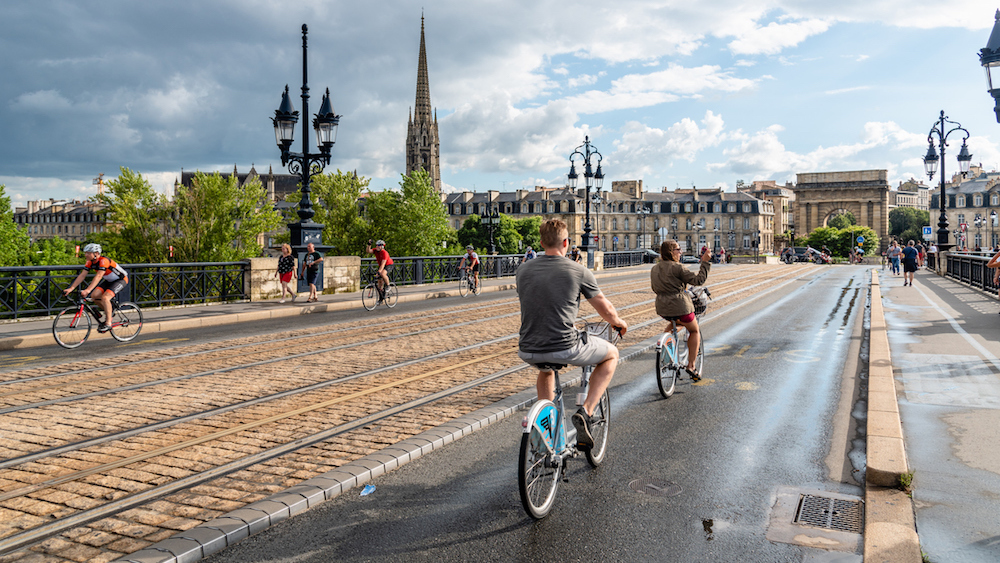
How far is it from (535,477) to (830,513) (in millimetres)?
1750

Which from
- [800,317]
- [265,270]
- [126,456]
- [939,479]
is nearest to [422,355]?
[126,456]

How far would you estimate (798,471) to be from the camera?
4.95 m

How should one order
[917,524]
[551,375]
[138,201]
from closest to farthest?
1. [917,524]
2. [551,375]
3. [138,201]

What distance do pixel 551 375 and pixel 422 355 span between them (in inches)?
229

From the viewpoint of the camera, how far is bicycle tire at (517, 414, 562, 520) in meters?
3.86

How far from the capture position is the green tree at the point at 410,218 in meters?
71.4

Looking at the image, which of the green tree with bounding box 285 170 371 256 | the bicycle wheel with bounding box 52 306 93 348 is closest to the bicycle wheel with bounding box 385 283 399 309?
the bicycle wheel with bounding box 52 306 93 348

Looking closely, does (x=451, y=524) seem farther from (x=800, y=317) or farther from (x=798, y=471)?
(x=800, y=317)

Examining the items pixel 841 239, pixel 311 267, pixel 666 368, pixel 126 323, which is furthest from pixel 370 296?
pixel 841 239

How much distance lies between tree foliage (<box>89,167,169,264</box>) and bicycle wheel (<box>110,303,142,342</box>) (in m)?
31.1

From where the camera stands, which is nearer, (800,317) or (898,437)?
(898,437)

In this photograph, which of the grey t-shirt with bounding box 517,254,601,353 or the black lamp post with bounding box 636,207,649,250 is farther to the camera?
the black lamp post with bounding box 636,207,649,250

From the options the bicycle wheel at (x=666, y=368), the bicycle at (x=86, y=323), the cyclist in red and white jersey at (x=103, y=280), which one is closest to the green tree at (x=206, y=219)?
the bicycle at (x=86, y=323)

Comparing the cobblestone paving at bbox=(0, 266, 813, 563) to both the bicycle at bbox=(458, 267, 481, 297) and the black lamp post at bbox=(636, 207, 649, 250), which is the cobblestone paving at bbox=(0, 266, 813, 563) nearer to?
the bicycle at bbox=(458, 267, 481, 297)
